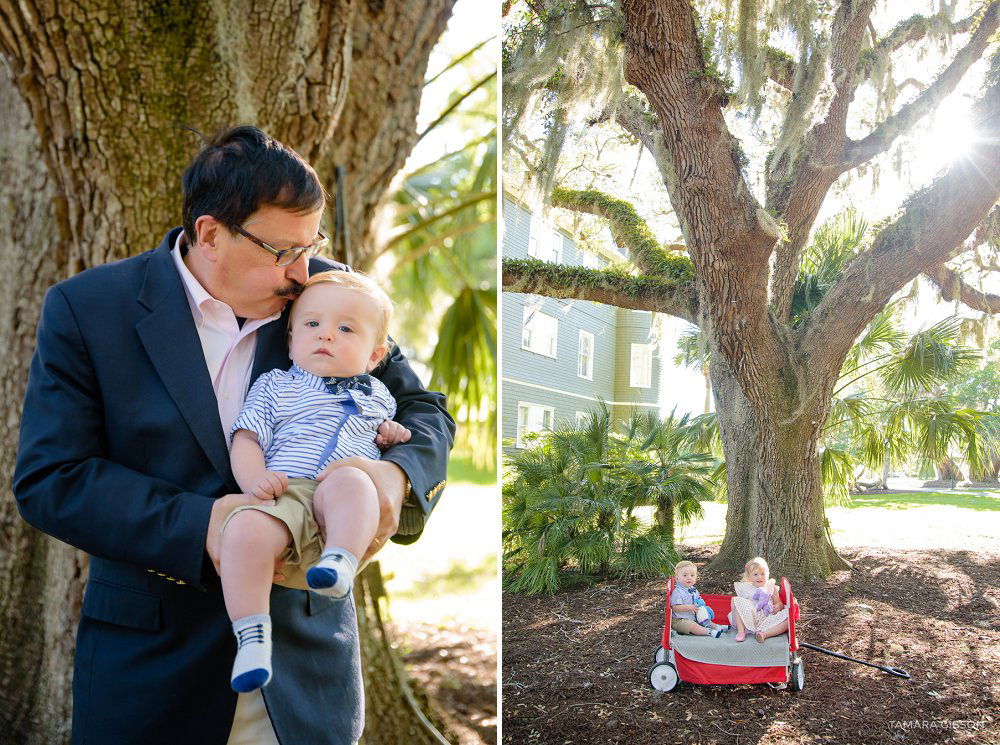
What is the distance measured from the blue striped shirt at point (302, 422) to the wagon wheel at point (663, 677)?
1538mm

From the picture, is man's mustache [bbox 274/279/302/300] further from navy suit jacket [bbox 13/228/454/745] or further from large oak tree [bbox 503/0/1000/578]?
large oak tree [bbox 503/0/1000/578]

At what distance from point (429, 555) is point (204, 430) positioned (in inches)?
177

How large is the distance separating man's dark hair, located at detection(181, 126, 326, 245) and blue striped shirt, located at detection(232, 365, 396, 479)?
0.24 m

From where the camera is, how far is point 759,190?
2.49 m

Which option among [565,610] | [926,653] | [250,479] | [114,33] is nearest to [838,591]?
[926,653]

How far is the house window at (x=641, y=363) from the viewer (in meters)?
2.51

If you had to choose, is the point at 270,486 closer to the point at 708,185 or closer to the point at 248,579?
the point at 248,579

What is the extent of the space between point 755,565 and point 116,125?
2091mm

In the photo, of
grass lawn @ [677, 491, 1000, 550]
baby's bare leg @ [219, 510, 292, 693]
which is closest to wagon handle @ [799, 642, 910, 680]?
grass lawn @ [677, 491, 1000, 550]

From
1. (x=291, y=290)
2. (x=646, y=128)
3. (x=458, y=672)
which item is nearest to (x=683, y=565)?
(x=458, y=672)

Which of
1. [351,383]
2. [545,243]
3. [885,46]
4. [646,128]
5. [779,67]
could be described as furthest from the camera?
[545,243]

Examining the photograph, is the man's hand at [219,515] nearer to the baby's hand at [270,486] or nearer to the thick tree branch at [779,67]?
the baby's hand at [270,486]

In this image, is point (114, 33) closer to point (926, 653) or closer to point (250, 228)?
point (250, 228)

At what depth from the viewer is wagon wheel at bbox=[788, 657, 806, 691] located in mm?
2221
